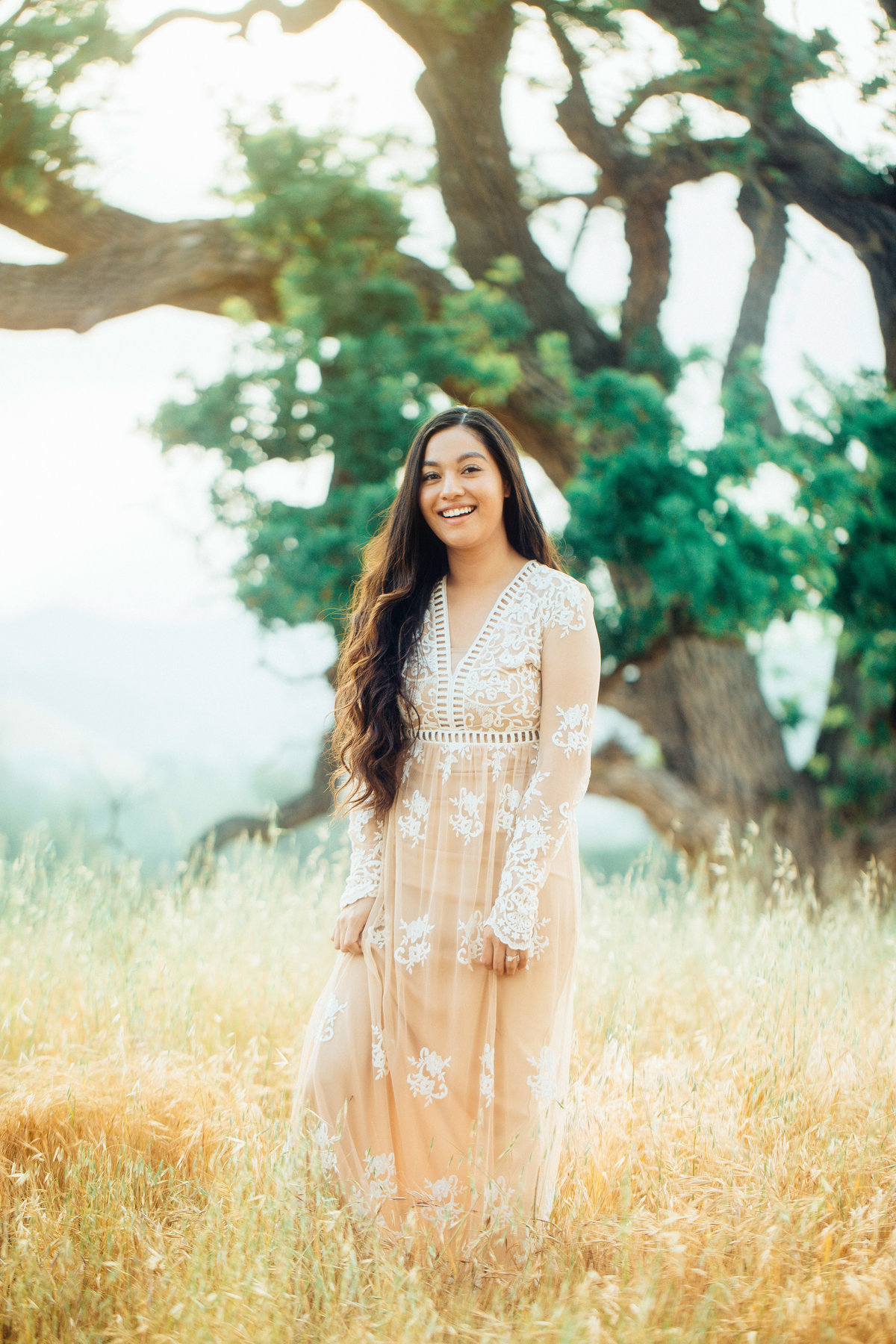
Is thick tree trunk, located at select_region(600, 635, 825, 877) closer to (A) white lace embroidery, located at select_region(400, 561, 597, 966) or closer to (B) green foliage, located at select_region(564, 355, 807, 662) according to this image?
(B) green foliage, located at select_region(564, 355, 807, 662)

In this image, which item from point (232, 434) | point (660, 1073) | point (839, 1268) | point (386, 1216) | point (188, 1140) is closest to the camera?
point (839, 1268)

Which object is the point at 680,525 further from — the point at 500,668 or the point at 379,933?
the point at 379,933

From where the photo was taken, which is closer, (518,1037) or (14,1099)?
(518,1037)

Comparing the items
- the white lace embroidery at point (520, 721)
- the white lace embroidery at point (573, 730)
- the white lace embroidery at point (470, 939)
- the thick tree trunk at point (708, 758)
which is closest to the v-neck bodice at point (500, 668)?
the white lace embroidery at point (520, 721)

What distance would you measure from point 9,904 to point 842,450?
5.58 meters

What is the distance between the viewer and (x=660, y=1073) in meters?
3.21

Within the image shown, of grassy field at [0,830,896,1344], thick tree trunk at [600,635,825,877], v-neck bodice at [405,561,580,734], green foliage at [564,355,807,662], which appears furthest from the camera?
thick tree trunk at [600,635,825,877]

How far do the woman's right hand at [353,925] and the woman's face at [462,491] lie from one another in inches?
38.7

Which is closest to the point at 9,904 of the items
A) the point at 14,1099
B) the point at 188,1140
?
the point at 14,1099

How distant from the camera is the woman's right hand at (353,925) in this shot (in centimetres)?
263

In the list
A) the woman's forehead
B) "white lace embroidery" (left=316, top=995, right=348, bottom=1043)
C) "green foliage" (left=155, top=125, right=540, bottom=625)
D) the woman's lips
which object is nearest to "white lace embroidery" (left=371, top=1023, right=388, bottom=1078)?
"white lace embroidery" (left=316, top=995, right=348, bottom=1043)

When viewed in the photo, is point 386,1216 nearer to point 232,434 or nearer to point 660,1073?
point 660,1073

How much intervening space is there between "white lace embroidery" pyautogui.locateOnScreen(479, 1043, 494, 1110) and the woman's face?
4.26 feet

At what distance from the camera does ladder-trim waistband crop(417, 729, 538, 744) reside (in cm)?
260
